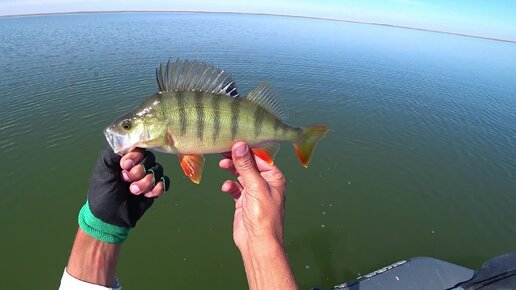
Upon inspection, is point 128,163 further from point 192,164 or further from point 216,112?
point 216,112

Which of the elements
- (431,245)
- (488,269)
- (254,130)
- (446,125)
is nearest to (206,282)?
(254,130)

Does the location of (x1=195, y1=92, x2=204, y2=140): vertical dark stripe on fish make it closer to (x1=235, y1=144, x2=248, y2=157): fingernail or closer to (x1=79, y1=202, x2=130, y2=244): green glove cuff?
(x1=235, y1=144, x2=248, y2=157): fingernail

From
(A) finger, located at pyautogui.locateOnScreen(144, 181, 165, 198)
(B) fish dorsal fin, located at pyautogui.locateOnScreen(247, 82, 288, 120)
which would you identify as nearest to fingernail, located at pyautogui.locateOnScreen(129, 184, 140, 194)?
(A) finger, located at pyautogui.locateOnScreen(144, 181, 165, 198)

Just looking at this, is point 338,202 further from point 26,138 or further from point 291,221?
point 26,138

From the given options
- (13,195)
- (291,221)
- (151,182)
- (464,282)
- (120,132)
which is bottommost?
(13,195)

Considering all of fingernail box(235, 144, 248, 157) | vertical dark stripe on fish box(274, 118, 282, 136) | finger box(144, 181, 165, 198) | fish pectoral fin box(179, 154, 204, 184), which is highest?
vertical dark stripe on fish box(274, 118, 282, 136)

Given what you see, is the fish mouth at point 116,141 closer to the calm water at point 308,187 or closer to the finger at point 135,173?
the finger at point 135,173
